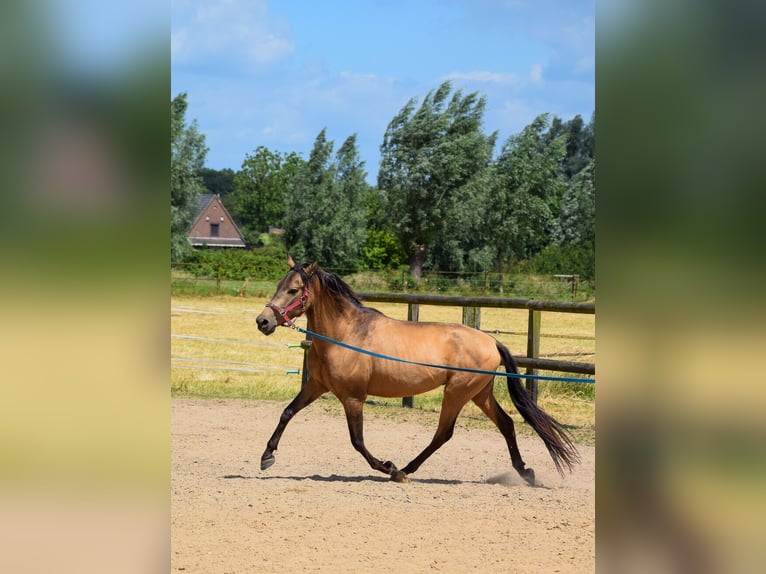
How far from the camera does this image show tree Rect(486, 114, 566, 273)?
1720 inches

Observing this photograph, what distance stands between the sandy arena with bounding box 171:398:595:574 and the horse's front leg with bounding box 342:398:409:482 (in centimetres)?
11

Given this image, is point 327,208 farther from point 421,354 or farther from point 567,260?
point 421,354

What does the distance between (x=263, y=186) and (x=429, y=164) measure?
31194 millimetres

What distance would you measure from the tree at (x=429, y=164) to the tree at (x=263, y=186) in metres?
27.1

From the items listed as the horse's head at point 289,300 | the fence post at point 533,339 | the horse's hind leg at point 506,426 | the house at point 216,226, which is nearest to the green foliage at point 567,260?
the fence post at point 533,339

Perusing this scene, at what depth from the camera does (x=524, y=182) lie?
44000 mm

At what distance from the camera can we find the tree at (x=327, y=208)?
45.4m

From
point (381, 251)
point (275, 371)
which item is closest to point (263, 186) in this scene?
point (381, 251)

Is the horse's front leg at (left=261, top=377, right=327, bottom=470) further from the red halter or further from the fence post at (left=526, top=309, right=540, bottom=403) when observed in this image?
the fence post at (left=526, top=309, right=540, bottom=403)

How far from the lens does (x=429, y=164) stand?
46.7m
